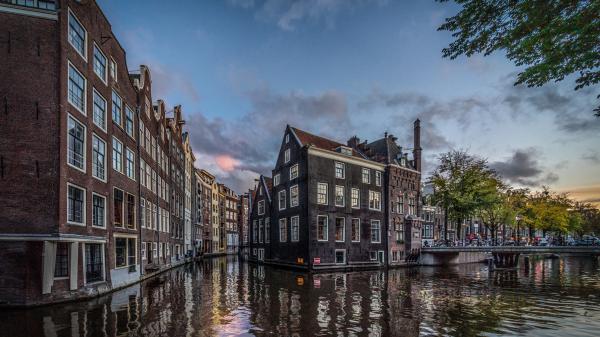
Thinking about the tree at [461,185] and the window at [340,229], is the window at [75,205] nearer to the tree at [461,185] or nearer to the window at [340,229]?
the window at [340,229]

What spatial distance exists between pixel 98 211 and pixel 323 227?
1044 inches

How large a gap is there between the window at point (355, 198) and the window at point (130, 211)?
88.4ft

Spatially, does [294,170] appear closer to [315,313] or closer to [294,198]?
[294,198]

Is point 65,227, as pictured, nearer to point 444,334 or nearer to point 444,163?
point 444,334

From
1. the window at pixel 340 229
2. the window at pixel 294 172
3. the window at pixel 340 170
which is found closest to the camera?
the window at pixel 340 229

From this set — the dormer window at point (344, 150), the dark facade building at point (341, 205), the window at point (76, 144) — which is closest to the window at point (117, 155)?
the window at point (76, 144)

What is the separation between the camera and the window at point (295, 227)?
4504cm

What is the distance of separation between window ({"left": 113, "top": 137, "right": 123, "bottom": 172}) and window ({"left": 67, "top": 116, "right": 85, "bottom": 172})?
5.22 m

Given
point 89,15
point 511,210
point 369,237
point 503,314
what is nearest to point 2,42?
point 89,15

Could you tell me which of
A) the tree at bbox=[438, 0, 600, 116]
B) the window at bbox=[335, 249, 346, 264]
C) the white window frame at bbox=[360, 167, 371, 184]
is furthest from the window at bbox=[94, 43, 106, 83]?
the white window frame at bbox=[360, 167, 371, 184]

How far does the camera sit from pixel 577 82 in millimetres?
8844

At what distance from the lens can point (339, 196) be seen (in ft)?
152

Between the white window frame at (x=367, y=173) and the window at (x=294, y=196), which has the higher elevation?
the white window frame at (x=367, y=173)

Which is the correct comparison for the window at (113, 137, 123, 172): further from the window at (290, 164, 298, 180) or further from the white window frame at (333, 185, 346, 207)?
the white window frame at (333, 185, 346, 207)
